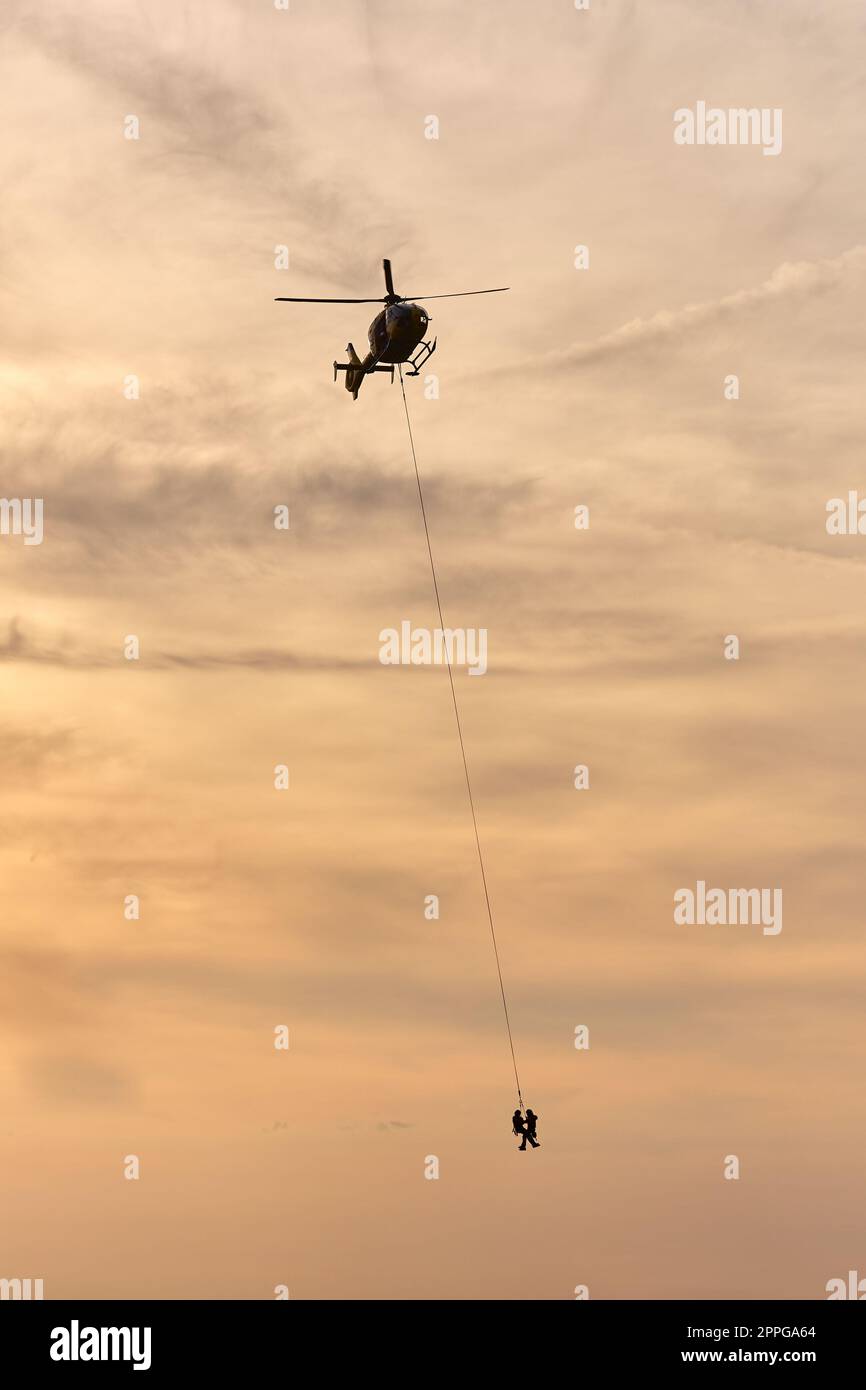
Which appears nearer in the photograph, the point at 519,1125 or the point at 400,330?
the point at 519,1125

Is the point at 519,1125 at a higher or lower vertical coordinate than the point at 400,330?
lower

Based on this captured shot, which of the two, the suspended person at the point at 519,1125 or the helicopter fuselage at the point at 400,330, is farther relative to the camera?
the helicopter fuselage at the point at 400,330

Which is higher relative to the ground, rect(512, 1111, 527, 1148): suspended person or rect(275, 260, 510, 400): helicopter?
rect(275, 260, 510, 400): helicopter

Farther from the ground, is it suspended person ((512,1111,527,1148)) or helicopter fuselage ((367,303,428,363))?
helicopter fuselage ((367,303,428,363))

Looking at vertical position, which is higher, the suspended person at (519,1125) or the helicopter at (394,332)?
the helicopter at (394,332)

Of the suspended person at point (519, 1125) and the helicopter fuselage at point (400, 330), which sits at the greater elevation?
the helicopter fuselage at point (400, 330)

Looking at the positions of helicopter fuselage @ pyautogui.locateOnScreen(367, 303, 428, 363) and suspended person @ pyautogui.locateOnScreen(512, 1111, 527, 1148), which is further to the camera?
helicopter fuselage @ pyautogui.locateOnScreen(367, 303, 428, 363)
